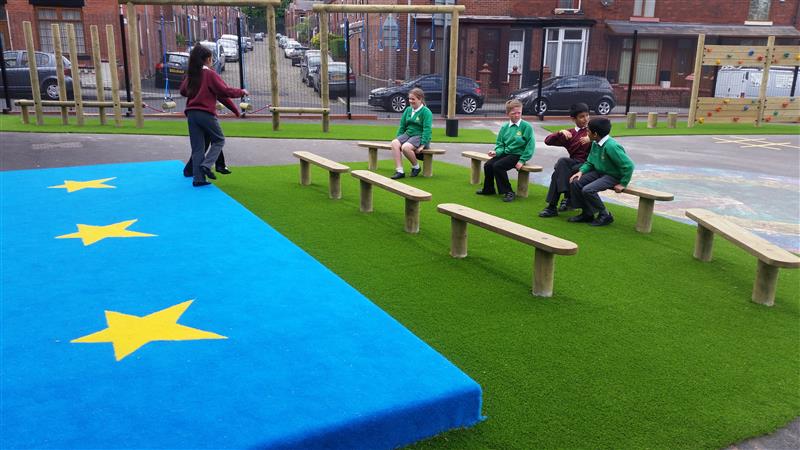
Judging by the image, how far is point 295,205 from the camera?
29.0 ft

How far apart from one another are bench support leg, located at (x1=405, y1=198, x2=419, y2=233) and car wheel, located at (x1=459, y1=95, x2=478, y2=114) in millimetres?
19084

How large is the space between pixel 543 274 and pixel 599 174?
301 centimetres

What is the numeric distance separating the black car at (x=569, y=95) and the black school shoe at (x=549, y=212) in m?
17.3

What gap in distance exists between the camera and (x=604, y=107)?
27.0 meters

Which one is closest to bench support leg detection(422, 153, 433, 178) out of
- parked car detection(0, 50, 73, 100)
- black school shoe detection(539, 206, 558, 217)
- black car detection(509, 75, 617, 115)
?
black school shoe detection(539, 206, 558, 217)

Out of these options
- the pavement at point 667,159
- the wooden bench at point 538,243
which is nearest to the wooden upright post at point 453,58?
the pavement at point 667,159

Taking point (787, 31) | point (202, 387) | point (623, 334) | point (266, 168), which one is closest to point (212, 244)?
point (202, 387)

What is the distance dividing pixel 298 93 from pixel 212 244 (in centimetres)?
2418

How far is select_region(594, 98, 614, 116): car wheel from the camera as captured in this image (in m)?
26.8

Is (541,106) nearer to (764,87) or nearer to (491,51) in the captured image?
(764,87)

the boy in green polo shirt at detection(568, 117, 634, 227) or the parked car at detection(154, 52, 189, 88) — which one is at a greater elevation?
the parked car at detection(154, 52, 189, 88)

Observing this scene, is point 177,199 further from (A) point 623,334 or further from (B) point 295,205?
(A) point 623,334

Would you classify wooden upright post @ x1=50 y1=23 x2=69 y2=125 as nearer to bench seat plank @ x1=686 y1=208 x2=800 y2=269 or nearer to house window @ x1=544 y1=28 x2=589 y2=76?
bench seat plank @ x1=686 y1=208 x2=800 y2=269

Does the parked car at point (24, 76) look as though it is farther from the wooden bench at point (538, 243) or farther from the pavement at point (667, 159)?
the wooden bench at point (538, 243)
